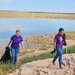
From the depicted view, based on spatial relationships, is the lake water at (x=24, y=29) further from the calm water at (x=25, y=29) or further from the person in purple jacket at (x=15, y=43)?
the person in purple jacket at (x=15, y=43)

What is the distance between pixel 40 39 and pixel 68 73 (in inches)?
889

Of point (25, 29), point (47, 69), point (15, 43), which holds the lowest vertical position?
point (25, 29)

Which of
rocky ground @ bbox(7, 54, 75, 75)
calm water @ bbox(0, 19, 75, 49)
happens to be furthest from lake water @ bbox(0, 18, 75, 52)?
rocky ground @ bbox(7, 54, 75, 75)

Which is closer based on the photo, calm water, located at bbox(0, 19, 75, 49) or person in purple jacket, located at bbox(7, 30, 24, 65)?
person in purple jacket, located at bbox(7, 30, 24, 65)

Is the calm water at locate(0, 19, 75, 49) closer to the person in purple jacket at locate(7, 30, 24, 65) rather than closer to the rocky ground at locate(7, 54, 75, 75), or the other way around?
the person in purple jacket at locate(7, 30, 24, 65)

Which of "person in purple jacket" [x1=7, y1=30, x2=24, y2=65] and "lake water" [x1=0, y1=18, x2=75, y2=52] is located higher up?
"person in purple jacket" [x1=7, y1=30, x2=24, y2=65]

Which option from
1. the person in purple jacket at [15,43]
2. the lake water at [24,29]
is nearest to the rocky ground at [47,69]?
the person in purple jacket at [15,43]

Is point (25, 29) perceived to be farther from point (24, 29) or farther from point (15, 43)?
point (15, 43)

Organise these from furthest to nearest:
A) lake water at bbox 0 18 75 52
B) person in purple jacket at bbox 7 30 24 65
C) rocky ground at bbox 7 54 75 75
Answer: lake water at bbox 0 18 75 52
person in purple jacket at bbox 7 30 24 65
rocky ground at bbox 7 54 75 75

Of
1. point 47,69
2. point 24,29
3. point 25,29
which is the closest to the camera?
point 47,69

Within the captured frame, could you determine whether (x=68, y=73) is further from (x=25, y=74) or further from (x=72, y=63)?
(x=25, y=74)


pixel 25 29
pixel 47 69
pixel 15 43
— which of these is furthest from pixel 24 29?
pixel 47 69

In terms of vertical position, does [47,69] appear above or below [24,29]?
above

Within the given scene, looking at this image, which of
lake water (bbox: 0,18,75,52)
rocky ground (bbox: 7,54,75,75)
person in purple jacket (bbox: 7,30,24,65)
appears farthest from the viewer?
lake water (bbox: 0,18,75,52)
